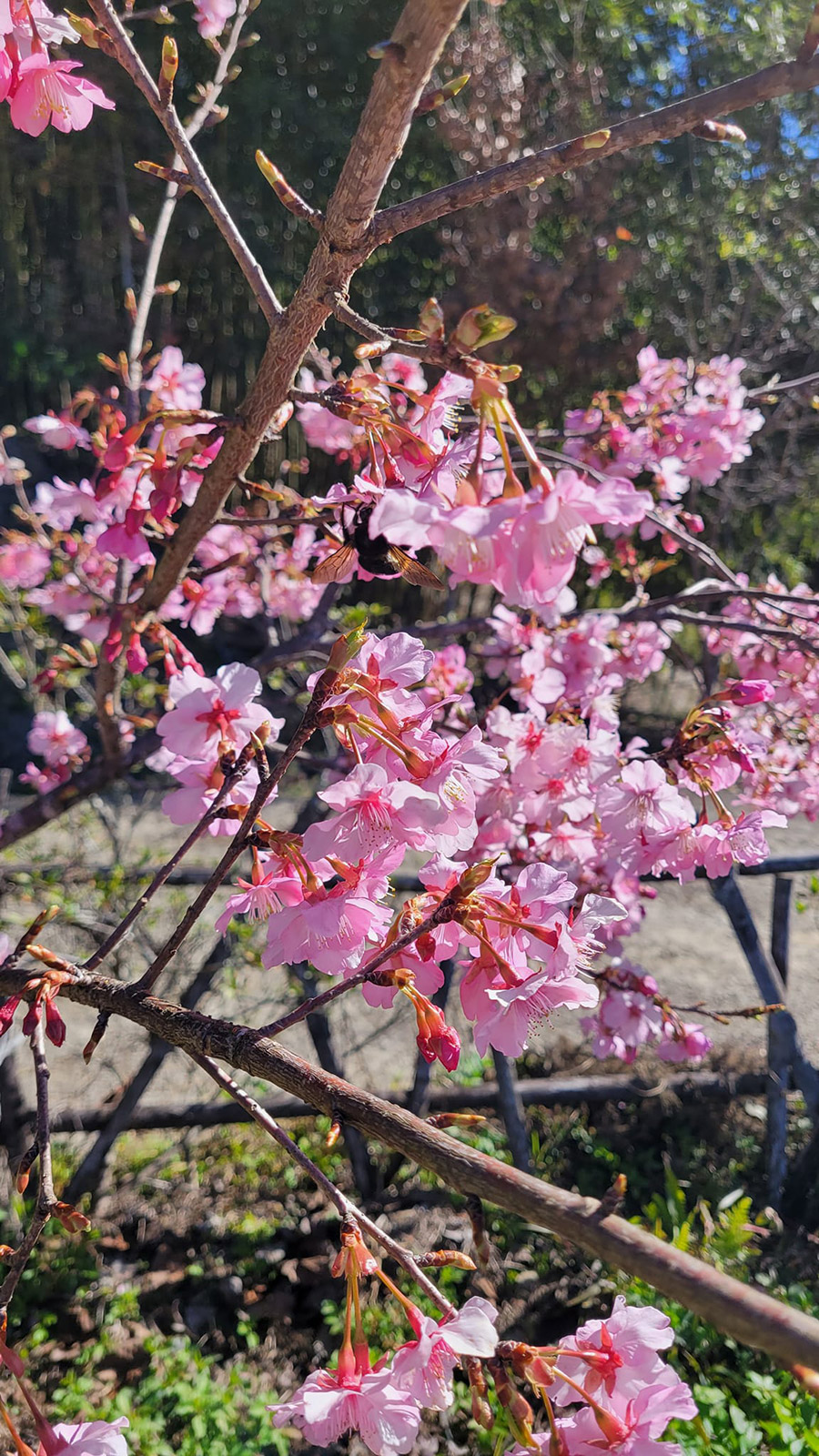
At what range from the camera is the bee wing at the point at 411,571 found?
2.52 feet

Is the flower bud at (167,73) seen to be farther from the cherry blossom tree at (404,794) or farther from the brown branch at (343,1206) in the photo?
the brown branch at (343,1206)

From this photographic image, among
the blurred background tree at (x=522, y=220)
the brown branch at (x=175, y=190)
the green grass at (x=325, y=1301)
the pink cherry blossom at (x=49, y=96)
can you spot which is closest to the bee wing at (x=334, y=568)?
the pink cherry blossom at (x=49, y=96)

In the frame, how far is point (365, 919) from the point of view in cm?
81

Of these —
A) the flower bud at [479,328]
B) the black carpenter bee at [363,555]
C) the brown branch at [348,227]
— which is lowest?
the black carpenter bee at [363,555]

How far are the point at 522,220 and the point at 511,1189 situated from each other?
686 cm

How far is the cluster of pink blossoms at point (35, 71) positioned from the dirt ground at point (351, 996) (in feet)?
6.19

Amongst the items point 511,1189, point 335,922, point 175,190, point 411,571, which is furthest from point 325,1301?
point 175,190

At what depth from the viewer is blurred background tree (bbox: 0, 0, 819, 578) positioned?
603 cm

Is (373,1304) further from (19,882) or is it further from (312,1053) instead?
(19,882)

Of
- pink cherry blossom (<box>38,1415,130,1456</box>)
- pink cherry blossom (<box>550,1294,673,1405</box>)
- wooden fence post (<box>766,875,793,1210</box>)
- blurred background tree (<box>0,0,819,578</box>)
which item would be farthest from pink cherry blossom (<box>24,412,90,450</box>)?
blurred background tree (<box>0,0,819,578</box>)

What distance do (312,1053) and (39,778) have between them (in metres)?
1.61

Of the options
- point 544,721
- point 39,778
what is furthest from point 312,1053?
point 544,721

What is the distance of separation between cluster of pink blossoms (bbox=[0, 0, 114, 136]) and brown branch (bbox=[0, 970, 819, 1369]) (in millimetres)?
930

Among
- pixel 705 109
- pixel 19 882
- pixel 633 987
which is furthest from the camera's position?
pixel 19 882
